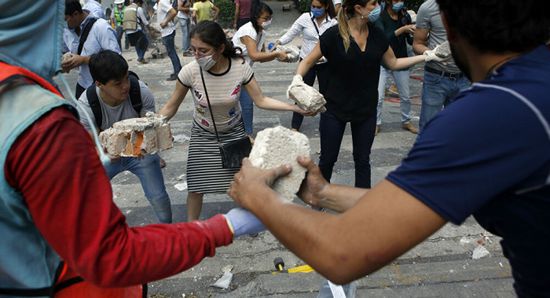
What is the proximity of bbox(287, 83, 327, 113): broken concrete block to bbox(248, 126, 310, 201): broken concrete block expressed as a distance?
1463mm

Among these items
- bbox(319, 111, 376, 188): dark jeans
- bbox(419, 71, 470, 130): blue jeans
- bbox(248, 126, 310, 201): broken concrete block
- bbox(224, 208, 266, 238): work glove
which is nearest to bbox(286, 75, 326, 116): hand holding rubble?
bbox(319, 111, 376, 188): dark jeans

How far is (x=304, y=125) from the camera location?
676 centimetres

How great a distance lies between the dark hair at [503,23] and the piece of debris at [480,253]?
2.84 m

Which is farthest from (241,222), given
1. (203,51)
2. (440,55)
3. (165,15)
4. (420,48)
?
(165,15)

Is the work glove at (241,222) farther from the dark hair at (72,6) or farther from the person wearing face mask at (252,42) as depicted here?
the dark hair at (72,6)

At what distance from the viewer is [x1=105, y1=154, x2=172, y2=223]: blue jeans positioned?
11.6ft

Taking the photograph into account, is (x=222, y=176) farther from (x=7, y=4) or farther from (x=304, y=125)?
(x=304, y=125)

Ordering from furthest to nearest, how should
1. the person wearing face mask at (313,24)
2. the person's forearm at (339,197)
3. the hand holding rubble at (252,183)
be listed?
the person wearing face mask at (313,24)
the person's forearm at (339,197)
the hand holding rubble at (252,183)

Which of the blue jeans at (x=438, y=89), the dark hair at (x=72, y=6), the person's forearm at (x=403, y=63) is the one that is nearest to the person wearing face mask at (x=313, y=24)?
the blue jeans at (x=438, y=89)

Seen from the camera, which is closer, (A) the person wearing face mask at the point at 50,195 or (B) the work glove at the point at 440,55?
(A) the person wearing face mask at the point at 50,195

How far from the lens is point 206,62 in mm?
3605

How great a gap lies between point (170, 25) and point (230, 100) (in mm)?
7336

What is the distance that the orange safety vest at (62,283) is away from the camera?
3.73ft

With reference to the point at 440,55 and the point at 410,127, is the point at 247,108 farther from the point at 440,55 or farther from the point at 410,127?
the point at 440,55
